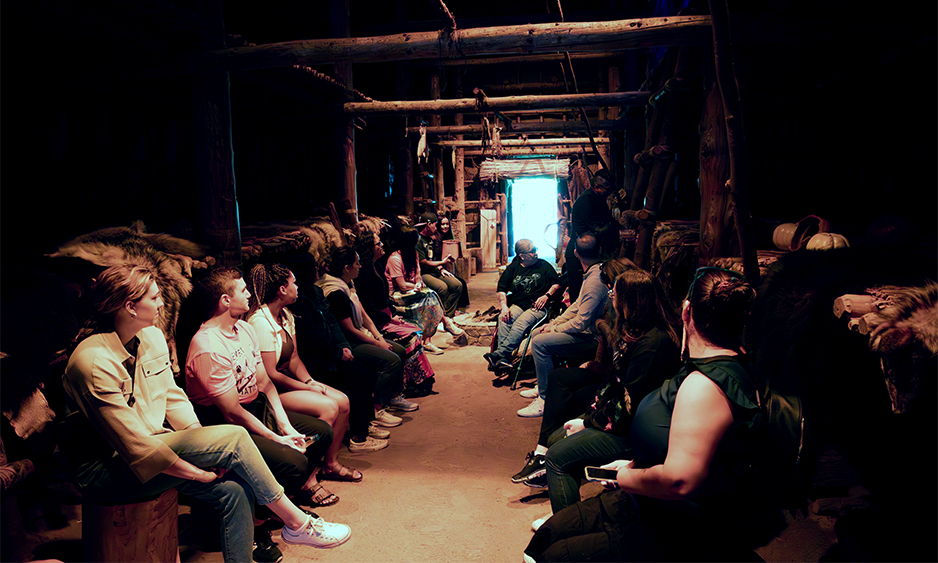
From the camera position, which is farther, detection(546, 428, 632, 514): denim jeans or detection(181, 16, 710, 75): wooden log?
detection(181, 16, 710, 75): wooden log

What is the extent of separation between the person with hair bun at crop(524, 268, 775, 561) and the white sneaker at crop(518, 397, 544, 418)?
3.16 m

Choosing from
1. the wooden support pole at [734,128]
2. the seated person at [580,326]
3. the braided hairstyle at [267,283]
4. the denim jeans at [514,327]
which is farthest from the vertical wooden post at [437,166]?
the wooden support pole at [734,128]

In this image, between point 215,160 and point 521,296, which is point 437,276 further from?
point 215,160

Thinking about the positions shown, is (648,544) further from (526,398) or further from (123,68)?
(123,68)

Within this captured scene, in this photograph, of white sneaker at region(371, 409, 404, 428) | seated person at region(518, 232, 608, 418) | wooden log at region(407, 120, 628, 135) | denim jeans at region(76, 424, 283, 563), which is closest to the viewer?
denim jeans at region(76, 424, 283, 563)

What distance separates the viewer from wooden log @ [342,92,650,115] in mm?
7113

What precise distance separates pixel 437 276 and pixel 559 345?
4796mm

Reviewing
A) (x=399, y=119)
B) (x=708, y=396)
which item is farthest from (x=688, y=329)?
(x=399, y=119)

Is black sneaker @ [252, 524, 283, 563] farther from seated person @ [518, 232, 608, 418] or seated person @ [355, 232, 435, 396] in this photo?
seated person @ [355, 232, 435, 396]

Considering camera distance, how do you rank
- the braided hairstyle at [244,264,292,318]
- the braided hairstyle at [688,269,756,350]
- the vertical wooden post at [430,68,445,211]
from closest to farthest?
the braided hairstyle at [688,269,756,350] → the braided hairstyle at [244,264,292,318] → the vertical wooden post at [430,68,445,211]

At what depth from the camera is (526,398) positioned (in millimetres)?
6270

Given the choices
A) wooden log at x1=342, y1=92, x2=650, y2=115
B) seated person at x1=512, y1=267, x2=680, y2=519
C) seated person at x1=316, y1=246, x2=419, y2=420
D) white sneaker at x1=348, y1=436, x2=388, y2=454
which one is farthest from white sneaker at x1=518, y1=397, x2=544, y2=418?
wooden log at x1=342, y1=92, x2=650, y2=115

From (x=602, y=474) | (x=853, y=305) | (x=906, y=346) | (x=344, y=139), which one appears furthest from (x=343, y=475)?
(x=344, y=139)

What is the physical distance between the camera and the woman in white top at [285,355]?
13.2 feet
